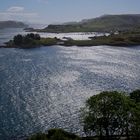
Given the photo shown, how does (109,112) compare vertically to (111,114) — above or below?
above

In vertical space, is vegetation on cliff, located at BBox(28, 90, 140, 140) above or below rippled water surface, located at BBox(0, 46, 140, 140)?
above

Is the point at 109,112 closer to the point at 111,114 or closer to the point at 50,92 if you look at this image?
the point at 111,114

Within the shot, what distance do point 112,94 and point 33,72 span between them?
111 metres

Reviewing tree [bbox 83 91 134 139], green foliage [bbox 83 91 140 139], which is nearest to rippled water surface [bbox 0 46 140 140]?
tree [bbox 83 91 134 139]

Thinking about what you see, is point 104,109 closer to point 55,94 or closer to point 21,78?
point 55,94

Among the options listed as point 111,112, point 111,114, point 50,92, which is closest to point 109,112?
point 111,112

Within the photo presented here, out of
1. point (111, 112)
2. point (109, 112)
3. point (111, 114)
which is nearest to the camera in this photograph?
point (111, 112)

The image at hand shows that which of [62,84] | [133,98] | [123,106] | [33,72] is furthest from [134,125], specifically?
[33,72]

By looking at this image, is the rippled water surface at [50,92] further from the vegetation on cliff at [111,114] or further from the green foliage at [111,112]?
the green foliage at [111,112]

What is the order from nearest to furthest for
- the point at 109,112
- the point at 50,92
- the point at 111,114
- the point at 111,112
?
the point at 111,112, the point at 109,112, the point at 111,114, the point at 50,92

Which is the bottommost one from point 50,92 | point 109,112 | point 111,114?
point 50,92

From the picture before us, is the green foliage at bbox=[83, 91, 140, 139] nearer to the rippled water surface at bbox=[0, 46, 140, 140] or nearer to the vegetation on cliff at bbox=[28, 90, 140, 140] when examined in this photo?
the vegetation on cliff at bbox=[28, 90, 140, 140]

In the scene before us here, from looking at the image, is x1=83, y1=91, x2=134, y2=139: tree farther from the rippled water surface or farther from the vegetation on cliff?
the rippled water surface

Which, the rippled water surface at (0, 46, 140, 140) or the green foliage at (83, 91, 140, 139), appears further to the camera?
the rippled water surface at (0, 46, 140, 140)
